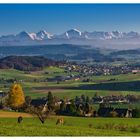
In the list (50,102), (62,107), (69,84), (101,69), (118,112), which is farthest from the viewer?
(101,69)

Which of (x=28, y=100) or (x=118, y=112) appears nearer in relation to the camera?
(x=28, y=100)

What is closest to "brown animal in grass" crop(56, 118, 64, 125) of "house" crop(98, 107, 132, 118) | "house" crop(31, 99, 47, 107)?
"house" crop(31, 99, 47, 107)

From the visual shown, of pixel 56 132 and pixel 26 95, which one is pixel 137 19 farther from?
pixel 26 95

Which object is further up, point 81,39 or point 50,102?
point 81,39

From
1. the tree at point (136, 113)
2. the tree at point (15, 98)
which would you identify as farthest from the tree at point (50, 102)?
the tree at point (136, 113)

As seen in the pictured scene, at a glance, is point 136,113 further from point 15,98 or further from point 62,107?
point 15,98

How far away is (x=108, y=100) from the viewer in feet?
85.0

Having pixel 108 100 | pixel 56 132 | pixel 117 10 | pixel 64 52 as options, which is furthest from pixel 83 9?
pixel 64 52

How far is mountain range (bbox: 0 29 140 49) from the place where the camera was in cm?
1981

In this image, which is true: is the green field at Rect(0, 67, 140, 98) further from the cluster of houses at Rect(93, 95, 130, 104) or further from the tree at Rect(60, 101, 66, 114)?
the tree at Rect(60, 101, 66, 114)

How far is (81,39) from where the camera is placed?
24.4m

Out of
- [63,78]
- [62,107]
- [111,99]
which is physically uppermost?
[63,78]

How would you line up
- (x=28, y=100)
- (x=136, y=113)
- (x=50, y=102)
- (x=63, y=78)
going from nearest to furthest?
(x=28, y=100) < (x=50, y=102) < (x=136, y=113) < (x=63, y=78)

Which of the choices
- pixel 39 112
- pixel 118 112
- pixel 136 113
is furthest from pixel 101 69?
pixel 39 112
